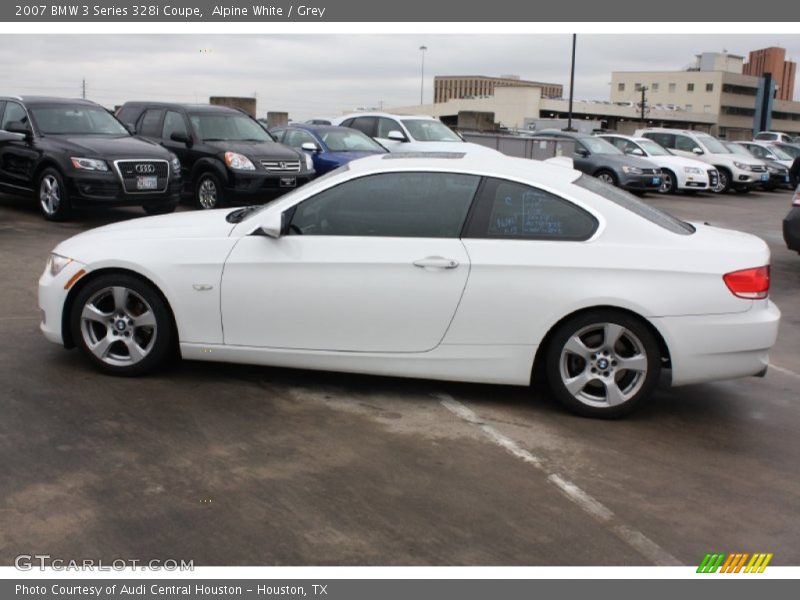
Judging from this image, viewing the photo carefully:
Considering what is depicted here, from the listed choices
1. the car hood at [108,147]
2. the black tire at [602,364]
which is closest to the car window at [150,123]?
the car hood at [108,147]

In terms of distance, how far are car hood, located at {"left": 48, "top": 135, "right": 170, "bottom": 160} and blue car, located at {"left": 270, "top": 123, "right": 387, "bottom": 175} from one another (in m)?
3.67

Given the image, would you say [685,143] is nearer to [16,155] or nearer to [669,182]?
[669,182]

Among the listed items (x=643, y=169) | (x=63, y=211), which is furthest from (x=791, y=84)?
(x=63, y=211)

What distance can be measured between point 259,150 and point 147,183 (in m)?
2.27

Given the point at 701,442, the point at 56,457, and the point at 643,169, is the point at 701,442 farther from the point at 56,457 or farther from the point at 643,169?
the point at 643,169

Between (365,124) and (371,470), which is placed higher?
(365,124)

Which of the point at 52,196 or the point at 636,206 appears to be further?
the point at 52,196

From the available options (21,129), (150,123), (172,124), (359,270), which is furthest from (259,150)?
(359,270)

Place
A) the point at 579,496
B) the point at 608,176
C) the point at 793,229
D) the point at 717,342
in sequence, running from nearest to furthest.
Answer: the point at 579,496 < the point at 717,342 < the point at 793,229 < the point at 608,176

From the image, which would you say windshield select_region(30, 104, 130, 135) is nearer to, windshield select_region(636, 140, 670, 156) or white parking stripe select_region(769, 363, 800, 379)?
white parking stripe select_region(769, 363, 800, 379)

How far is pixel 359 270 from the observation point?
5.57 m
